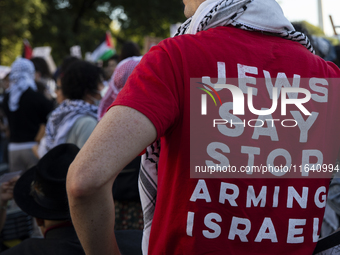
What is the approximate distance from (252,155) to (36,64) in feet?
20.1

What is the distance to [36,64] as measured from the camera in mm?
6594

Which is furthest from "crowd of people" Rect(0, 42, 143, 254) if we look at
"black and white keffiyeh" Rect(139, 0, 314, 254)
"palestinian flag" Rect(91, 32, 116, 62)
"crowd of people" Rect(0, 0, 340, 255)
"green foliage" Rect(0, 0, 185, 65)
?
"green foliage" Rect(0, 0, 185, 65)

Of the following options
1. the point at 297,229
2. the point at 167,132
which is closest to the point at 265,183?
the point at 297,229

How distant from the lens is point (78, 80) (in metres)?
3.41

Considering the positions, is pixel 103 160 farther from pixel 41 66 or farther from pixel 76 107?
A: pixel 41 66

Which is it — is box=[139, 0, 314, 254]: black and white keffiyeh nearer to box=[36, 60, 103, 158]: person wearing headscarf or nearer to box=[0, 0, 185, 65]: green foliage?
box=[36, 60, 103, 158]: person wearing headscarf

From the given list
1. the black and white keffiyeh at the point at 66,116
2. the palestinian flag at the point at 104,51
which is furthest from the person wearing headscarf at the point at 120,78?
the palestinian flag at the point at 104,51

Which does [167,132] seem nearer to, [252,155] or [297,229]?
[252,155]

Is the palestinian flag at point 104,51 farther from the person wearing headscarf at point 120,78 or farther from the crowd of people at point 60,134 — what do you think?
the person wearing headscarf at point 120,78

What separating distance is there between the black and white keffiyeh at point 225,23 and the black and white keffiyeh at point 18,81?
4.13m

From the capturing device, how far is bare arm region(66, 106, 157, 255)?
1.00 metres

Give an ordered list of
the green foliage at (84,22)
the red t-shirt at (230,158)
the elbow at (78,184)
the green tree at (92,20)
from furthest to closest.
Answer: the green tree at (92,20) < the green foliage at (84,22) < the red t-shirt at (230,158) < the elbow at (78,184)

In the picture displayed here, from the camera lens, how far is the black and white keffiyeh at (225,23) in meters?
1.26

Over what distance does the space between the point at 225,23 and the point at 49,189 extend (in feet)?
4.73
